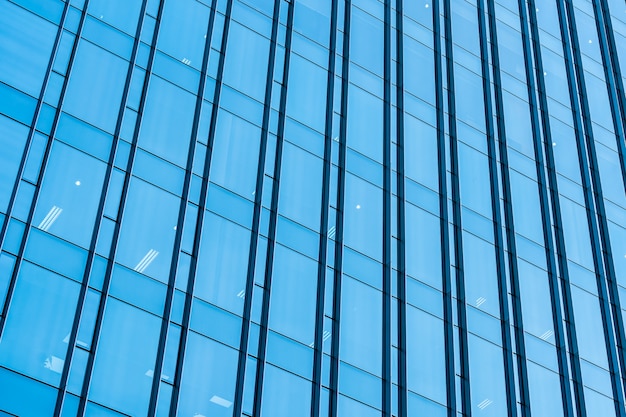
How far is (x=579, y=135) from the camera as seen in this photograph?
35500 mm

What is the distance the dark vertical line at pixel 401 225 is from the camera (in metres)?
24.3

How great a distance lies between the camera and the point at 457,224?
29000 mm

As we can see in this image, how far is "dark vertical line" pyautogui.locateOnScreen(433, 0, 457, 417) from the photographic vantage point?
2544 cm

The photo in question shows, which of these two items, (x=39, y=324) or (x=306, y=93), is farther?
(x=306, y=93)

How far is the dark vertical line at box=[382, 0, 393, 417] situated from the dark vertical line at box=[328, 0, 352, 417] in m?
1.46

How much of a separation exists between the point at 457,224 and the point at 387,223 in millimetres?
2854

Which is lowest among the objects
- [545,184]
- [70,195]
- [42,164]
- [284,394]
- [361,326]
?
[284,394]

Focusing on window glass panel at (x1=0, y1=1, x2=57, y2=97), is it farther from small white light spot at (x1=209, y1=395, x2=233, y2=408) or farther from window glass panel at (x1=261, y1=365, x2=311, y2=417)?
window glass panel at (x1=261, y1=365, x2=311, y2=417)

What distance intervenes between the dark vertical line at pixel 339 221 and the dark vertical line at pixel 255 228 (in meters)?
2.42

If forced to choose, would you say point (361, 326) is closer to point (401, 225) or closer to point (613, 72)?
point (401, 225)

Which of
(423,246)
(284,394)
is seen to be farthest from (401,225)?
(284,394)

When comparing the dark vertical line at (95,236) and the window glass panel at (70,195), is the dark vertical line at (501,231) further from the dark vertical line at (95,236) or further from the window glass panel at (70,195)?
the window glass panel at (70,195)

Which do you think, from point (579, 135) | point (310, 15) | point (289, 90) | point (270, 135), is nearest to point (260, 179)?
point (270, 135)

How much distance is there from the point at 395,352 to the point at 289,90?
8241mm
